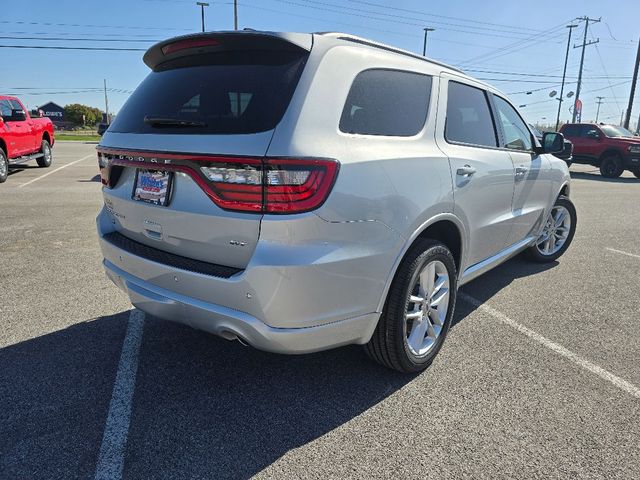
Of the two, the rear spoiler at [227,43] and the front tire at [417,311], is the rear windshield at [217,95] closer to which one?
the rear spoiler at [227,43]

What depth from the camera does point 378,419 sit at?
251 cm

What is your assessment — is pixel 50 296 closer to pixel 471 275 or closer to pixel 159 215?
pixel 159 215

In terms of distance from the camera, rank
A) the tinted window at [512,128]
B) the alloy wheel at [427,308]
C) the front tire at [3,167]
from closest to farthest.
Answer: the alloy wheel at [427,308]
the tinted window at [512,128]
the front tire at [3,167]

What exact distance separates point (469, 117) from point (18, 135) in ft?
38.6

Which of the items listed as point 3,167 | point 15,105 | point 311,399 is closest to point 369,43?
point 311,399

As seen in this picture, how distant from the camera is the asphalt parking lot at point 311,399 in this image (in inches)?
86.2

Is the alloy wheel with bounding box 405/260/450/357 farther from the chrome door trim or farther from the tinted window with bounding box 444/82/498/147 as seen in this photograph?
the tinted window with bounding box 444/82/498/147

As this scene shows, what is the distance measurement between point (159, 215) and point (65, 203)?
683 centimetres

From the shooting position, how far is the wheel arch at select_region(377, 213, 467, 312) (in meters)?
2.51

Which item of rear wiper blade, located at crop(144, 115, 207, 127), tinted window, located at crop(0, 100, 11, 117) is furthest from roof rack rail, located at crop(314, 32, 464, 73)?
tinted window, located at crop(0, 100, 11, 117)

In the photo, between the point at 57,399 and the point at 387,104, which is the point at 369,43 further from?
the point at 57,399

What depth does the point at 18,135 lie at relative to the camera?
1152cm

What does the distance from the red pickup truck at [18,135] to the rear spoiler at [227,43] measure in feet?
32.4

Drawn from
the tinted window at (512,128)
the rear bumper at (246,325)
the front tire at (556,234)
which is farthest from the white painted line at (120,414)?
the front tire at (556,234)
